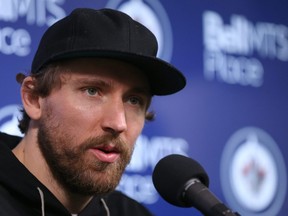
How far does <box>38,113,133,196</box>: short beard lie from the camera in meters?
1.04

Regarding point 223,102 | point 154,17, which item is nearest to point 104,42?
point 154,17

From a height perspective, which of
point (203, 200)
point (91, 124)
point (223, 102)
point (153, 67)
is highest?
point (223, 102)

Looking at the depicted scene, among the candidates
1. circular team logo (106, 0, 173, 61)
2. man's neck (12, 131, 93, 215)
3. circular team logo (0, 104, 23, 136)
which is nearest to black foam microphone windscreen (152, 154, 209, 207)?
man's neck (12, 131, 93, 215)

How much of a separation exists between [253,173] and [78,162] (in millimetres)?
964

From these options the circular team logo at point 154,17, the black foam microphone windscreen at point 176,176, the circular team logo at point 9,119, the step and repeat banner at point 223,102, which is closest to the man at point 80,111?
the black foam microphone windscreen at point 176,176

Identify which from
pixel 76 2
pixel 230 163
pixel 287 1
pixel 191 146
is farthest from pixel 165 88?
pixel 287 1

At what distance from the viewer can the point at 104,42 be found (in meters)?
1.05

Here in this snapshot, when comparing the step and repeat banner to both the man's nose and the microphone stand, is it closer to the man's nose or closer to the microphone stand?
the man's nose

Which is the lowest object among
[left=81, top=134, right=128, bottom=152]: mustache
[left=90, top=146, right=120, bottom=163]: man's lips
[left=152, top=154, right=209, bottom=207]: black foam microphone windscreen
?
[left=152, top=154, right=209, bottom=207]: black foam microphone windscreen

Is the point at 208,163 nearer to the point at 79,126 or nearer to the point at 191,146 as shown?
the point at 191,146

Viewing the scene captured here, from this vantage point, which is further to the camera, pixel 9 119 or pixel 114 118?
pixel 9 119

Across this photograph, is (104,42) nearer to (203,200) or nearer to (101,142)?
(101,142)

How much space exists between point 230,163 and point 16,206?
903 millimetres

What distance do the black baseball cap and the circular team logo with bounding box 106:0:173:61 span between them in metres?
0.58
